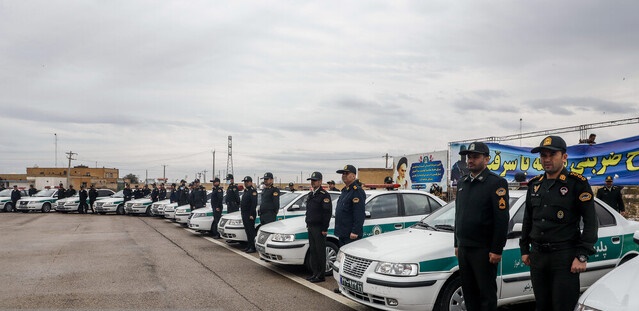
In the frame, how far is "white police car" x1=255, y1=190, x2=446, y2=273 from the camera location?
828 centimetres

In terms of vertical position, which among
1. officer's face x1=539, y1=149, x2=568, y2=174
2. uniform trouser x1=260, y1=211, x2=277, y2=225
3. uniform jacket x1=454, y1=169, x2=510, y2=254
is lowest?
uniform trouser x1=260, y1=211, x2=277, y2=225

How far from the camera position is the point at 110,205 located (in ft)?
85.1

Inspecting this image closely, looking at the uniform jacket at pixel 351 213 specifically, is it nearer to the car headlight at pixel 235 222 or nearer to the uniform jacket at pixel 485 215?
the uniform jacket at pixel 485 215

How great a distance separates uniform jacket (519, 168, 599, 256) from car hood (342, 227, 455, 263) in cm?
102

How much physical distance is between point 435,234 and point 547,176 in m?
1.59

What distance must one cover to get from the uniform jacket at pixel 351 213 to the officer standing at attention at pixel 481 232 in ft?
8.17

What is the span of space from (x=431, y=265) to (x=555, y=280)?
4.07 feet

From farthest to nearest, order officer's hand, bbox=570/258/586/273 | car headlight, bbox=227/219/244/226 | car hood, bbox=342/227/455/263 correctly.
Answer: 1. car headlight, bbox=227/219/244/226
2. car hood, bbox=342/227/455/263
3. officer's hand, bbox=570/258/586/273

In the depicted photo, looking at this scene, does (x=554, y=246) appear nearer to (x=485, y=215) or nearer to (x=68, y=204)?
(x=485, y=215)

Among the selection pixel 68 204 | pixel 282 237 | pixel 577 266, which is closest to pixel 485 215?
pixel 577 266

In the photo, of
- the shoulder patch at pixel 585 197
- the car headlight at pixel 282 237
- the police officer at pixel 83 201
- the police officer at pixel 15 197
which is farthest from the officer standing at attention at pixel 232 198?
the police officer at pixel 15 197

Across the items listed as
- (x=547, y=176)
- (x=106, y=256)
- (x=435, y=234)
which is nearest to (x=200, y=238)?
(x=106, y=256)

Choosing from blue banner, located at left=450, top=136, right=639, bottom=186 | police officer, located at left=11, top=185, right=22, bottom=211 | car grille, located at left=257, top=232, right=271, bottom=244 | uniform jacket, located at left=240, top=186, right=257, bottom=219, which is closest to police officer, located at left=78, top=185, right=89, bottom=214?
police officer, located at left=11, top=185, right=22, bottom=211

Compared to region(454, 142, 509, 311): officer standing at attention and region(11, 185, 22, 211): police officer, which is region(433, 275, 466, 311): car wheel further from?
region(11, 185, 22, 211): police officer
